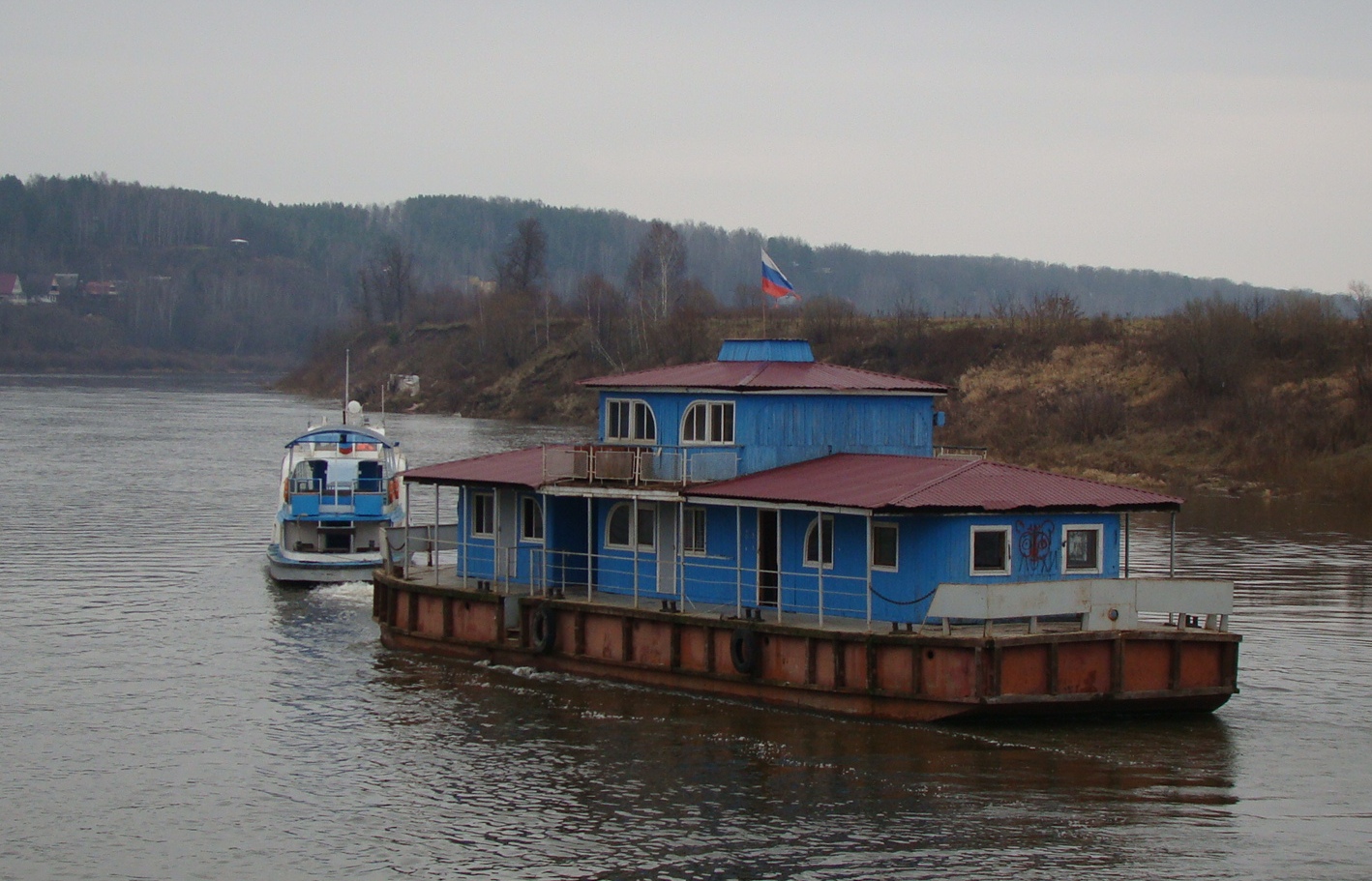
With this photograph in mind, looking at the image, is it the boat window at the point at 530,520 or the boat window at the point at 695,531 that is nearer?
the boat window at the point at 695,531

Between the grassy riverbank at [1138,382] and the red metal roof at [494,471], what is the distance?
40.7 meters

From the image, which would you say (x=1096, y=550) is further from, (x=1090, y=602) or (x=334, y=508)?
(x=334, y=508)

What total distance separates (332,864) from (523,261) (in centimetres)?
16722

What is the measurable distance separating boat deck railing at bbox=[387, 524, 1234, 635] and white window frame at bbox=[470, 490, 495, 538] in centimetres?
31

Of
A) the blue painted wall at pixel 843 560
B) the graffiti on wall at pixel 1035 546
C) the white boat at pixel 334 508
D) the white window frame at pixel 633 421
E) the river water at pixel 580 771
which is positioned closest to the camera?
the river water at pixel 580 771

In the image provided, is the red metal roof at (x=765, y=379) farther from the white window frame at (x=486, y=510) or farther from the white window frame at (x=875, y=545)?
the white window frame at (x=875, y=545)

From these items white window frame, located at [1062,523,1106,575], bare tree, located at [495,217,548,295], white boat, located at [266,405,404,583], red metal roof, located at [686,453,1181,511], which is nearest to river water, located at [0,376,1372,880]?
white window frame, located at [1062,523,1106,575]

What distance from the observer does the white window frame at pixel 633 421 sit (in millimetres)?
35219

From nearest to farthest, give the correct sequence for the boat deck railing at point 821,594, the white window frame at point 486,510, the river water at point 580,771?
the river water at point 580,771 → the boat deck railing at point 821,594 → the white window frame at point 486,510

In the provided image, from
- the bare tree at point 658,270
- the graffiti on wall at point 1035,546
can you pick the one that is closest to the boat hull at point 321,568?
the graffiti on wall at point 1035,546

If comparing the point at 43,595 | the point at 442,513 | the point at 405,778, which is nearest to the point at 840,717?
the point at 405,778

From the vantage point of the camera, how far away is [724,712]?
1208 inches

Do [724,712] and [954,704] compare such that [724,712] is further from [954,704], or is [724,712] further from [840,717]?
[954,704]

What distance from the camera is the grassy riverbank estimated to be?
2874 inches
